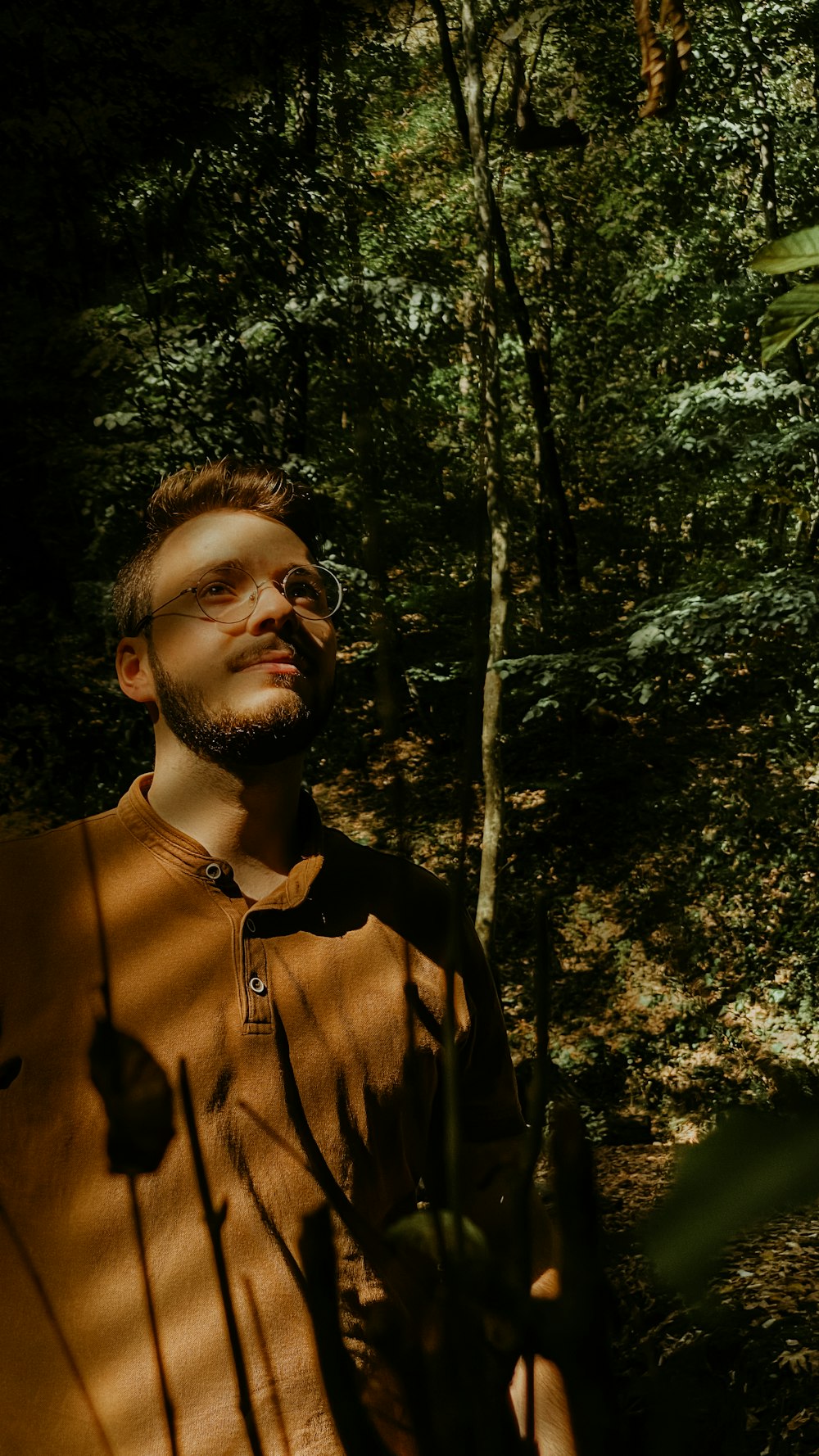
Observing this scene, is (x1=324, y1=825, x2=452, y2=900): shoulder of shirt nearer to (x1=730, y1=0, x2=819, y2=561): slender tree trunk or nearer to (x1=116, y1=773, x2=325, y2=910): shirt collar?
(x1=116, y1=773, x2=325, y2=910): shirt collar

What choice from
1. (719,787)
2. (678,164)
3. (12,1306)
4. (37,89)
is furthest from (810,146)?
(12,1306)

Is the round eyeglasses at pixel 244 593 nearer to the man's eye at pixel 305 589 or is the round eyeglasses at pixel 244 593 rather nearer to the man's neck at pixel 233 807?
the man's eye at pixel 305 589

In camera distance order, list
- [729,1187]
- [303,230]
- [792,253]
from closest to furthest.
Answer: [729,1187] → [792,253] → [303,230]

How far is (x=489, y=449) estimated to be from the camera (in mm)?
333

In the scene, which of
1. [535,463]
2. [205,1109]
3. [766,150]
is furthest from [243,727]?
[535,463]

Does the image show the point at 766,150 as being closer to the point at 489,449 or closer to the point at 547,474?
the point at 547,474

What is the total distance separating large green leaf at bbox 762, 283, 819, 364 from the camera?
0.32 m

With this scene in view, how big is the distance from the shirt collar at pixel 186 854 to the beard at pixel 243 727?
64 millimetres

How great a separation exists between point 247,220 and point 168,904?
265 centimetres

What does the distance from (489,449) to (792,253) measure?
0.10 m

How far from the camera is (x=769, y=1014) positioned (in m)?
5.02

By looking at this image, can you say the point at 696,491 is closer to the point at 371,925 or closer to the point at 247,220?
the point at 247,220

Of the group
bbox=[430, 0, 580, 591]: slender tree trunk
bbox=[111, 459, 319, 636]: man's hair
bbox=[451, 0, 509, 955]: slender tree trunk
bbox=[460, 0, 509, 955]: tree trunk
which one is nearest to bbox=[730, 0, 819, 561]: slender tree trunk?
Result: bbox=[430, 0, 580, 591]: slender tree trunk

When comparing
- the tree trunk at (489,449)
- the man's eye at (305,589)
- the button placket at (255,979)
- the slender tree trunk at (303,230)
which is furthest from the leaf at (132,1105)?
the slender tree trunk at (303,230)
